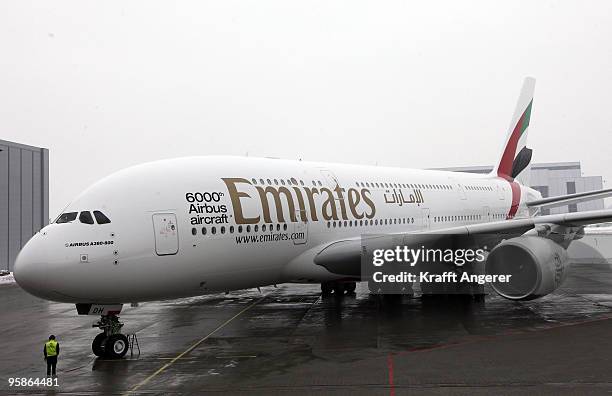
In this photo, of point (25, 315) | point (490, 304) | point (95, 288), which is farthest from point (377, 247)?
point (25, 315)

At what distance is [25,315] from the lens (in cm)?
1881

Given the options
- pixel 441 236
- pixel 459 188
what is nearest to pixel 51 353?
pixel 441 236

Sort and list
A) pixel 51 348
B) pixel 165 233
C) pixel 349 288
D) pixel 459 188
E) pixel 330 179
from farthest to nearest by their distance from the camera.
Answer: pixel 459 188 → pixel 349 288 → pixel 330 179 → pixel 165 233 → pixel 51 348

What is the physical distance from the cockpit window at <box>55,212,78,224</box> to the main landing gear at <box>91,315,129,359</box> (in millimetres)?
2076

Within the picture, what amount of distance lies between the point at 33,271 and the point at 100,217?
1.49 meters

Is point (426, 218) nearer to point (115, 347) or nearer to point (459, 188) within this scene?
point (459, 188)

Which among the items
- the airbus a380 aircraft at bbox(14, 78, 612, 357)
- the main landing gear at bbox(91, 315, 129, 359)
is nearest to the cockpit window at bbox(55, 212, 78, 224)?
the airbus a380 aircraft at bbox(14, 78, 612, 357)

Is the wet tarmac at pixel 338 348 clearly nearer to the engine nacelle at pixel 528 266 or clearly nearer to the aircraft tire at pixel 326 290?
the aircraft tire at pixel 326 290

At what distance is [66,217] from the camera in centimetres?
1057

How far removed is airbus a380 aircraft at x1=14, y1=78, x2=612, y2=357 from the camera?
10.3m

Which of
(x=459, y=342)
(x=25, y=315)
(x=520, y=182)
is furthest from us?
(x=520, y=182)

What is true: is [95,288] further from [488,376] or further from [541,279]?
Answer: [541,279]

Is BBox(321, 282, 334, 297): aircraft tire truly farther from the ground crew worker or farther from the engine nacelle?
the ground crew worker

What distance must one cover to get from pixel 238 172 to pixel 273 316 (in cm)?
501
